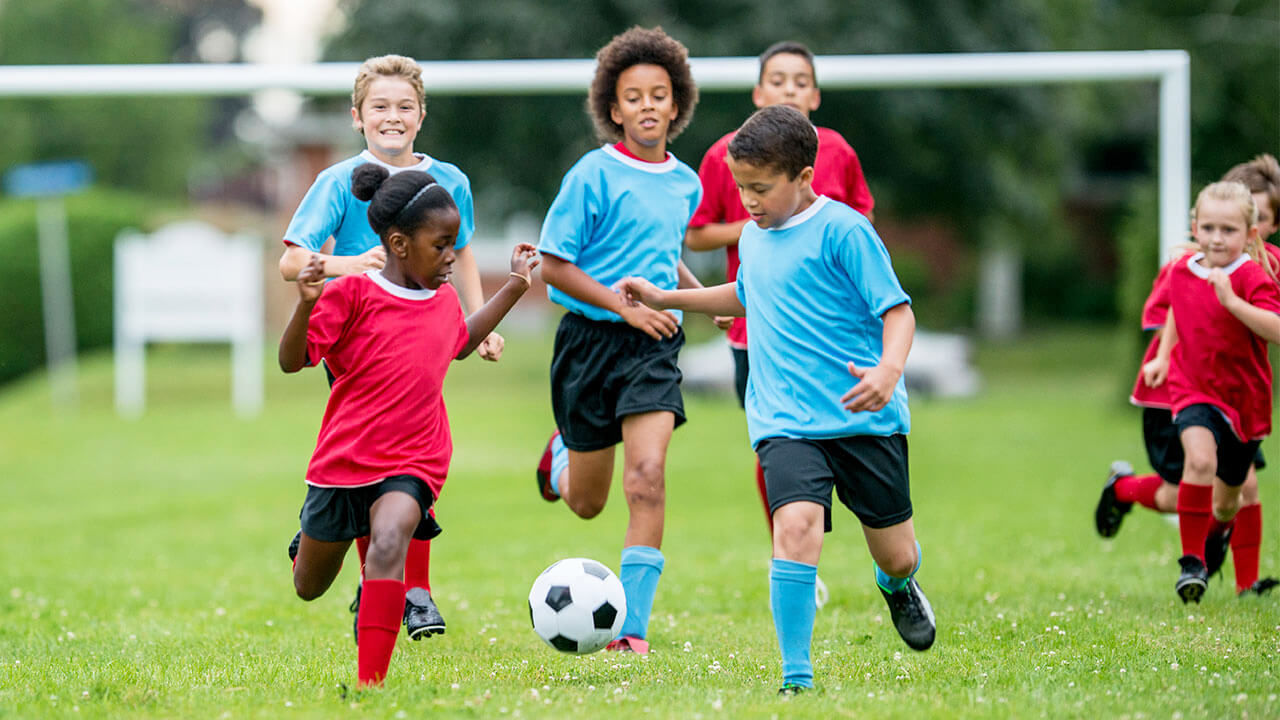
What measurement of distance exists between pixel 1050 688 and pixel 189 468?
12.1 m

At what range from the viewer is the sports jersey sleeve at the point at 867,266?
450cm

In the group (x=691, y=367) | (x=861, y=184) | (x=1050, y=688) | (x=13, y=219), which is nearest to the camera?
(x=1050, y=688)

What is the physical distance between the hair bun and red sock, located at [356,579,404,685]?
133 centimetres

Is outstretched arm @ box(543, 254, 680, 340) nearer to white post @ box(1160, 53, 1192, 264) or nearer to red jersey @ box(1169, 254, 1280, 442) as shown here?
red jersey @ box(1169, 254, 1280, 442)

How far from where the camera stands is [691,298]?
5094mm

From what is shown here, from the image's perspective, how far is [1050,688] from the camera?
4.54 metres

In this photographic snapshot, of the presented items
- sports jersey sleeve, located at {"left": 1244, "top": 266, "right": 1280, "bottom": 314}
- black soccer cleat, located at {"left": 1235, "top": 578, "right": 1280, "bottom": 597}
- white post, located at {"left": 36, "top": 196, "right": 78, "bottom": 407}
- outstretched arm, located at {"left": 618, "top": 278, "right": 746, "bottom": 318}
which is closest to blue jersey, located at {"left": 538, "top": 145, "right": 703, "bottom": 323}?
outstretched arm, located at {"left": 618, "top": 278, "right": 746, "bottom": 318}

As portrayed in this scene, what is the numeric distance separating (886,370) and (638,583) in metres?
1.64

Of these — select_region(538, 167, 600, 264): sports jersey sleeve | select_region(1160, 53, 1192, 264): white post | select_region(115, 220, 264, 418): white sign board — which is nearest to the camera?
select_region(538, 167, 600, 264): sports jersey sleeve

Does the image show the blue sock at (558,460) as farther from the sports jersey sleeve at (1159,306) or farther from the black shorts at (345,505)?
the sports jersey sleeve at (1159,306)

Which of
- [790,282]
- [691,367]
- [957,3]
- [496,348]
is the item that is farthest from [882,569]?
[957,3]

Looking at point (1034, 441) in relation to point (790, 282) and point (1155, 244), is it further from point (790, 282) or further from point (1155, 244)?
point (790, 282)

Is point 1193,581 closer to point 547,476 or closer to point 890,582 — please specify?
point 890,582

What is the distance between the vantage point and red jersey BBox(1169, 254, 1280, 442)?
6133 mm
